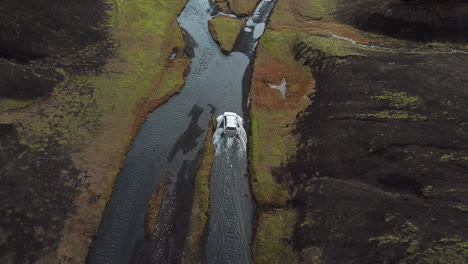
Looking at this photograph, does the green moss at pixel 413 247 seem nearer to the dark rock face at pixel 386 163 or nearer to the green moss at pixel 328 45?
the dark rock face at pixel 386 163

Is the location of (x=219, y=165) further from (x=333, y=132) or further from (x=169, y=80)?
(x=169, y=80)

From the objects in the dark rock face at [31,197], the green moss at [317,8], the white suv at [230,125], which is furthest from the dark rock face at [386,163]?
the green moss at [317,8]

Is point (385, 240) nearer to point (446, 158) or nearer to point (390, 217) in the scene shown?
point (390, 217)

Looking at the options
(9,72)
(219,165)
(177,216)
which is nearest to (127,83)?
(9,72)

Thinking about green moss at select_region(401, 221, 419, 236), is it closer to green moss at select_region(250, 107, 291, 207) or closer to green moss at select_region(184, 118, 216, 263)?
green moss at select_region(250, 107, 291, 207)

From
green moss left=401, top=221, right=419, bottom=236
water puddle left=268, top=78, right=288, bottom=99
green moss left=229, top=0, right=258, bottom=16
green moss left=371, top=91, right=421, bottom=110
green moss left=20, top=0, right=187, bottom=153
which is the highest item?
green moss left=229, top=0, right=258, bottom=16

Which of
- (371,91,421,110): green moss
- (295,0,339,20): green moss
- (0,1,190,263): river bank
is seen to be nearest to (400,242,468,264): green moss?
(371,91,421,110): green moss
